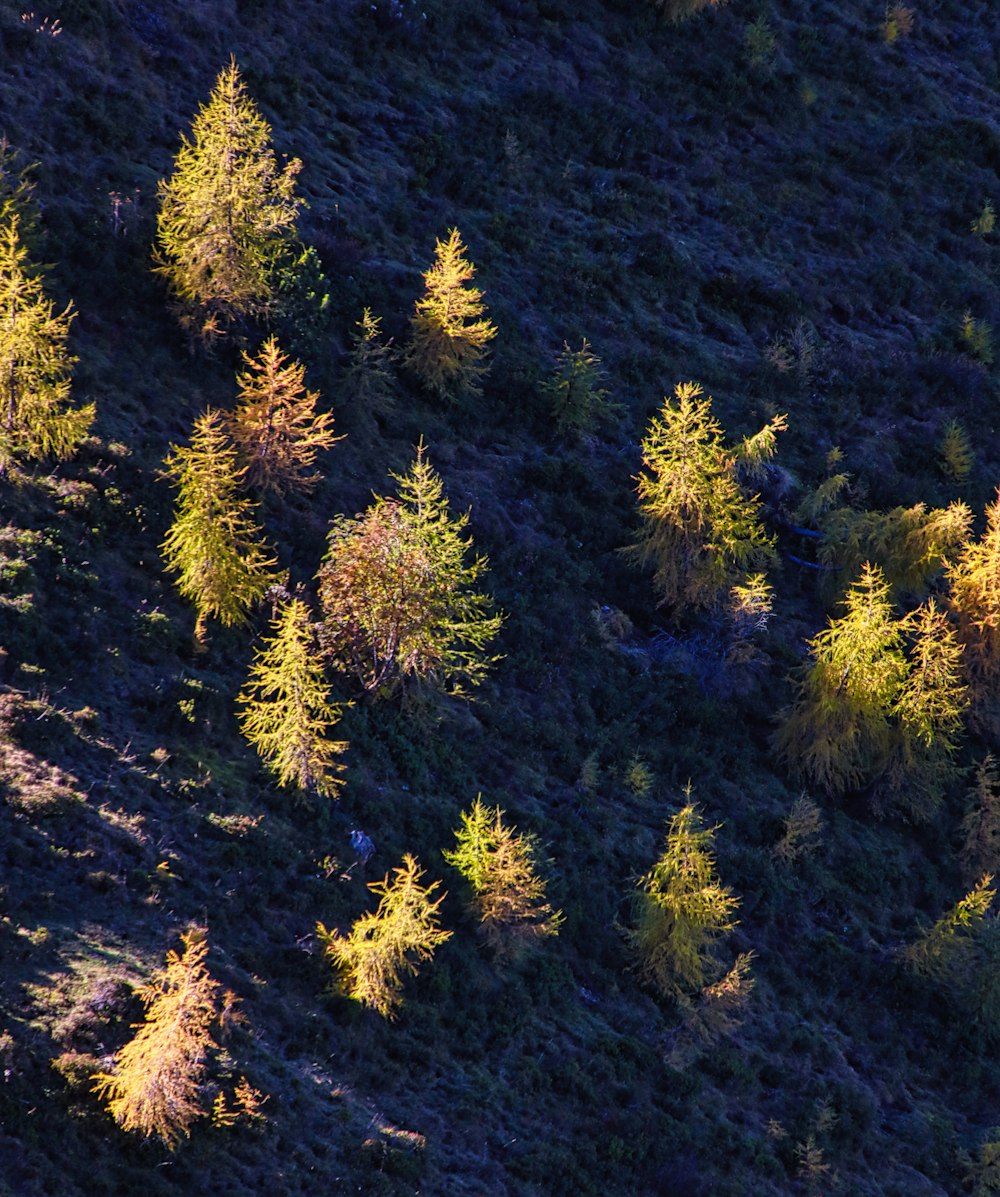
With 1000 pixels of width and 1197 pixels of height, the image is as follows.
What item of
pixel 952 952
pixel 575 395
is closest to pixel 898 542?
pixel 575 395

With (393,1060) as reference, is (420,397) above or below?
above

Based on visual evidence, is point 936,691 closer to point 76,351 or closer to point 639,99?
point 76,351

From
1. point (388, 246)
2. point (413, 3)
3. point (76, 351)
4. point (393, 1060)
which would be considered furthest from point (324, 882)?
point (413, 3)

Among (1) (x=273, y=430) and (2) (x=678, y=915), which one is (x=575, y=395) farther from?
(2) (x=678, y=915)

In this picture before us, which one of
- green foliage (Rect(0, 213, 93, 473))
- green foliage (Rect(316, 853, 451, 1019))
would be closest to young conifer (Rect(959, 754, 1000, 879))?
green foliage (Rect(316, 853, 451, 1019))

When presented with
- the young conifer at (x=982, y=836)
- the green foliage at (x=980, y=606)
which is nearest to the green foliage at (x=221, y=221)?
the green foliage at (x=980, y=606)

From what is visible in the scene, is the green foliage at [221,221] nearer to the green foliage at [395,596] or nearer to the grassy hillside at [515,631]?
the grassy hillside at [515,631]

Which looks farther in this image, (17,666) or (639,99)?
(639,99)
